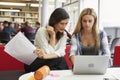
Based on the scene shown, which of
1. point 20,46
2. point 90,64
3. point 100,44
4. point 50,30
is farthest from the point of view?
point 100,44

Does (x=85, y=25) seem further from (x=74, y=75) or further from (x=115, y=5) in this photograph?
(x=115, y=5)

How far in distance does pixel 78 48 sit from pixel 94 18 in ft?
1.24

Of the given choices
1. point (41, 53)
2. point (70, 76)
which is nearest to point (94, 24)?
point (41, 53)

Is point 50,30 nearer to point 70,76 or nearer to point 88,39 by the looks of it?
point 88,39

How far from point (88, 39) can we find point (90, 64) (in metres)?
0.73

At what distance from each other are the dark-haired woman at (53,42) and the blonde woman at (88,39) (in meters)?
0.14

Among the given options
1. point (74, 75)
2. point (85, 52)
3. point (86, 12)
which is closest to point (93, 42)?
point (85, 52)

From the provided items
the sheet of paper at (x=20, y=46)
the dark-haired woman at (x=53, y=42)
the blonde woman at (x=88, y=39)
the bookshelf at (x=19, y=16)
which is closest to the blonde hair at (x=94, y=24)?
the blonde woman at (x=88, y=39)

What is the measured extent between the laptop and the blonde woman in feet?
1.82

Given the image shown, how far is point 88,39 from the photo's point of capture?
8.31 ft

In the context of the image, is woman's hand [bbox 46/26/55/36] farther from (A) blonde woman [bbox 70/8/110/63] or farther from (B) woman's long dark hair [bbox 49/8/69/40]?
(A) blonde woman [bbox 70/8/110/63]

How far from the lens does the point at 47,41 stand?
2.44m

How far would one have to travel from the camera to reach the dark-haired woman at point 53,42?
89.0 inches

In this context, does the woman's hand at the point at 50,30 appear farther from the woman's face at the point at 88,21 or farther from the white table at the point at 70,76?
the white table at the point at 70,76
